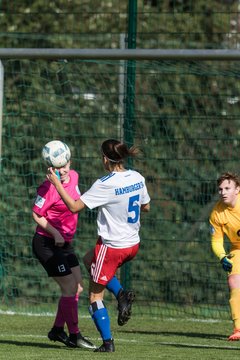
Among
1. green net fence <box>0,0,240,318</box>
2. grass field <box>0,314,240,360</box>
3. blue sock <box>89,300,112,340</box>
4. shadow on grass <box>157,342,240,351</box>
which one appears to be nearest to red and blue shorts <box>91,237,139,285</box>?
blue sock <box>89,300,112,340</box>

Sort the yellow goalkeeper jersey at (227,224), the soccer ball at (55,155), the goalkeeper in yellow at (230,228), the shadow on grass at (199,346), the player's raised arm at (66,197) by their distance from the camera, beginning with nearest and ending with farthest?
A: the player's raised arm at (66,197) < the soccer ball at (55,155) < the shadow on grass at (199,346) < the goalkeeper in yellow at (230,228) < the yellow goalkeeper jersey at (227,224)

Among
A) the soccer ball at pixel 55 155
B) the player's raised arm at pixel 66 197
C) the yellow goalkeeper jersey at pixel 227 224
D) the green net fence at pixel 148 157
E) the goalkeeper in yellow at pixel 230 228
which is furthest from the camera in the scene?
the green net fence at pixel 148 157

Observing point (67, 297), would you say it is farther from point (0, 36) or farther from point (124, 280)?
point (0, 36)

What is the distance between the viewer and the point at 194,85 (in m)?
12.0

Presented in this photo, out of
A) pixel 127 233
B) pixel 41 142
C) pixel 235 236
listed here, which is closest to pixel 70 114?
pixel 41 142

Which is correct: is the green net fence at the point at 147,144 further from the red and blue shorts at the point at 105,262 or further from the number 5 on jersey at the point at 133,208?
the red and blue shorts at the point at 105,262

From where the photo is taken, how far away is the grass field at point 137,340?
844cm

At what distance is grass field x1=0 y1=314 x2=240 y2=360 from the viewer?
844 centimetres

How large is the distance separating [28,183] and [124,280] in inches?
62.0

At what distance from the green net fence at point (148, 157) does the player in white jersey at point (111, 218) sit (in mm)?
3281

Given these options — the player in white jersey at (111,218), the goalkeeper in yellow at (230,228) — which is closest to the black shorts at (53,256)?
the player in white jersey at (111,218)

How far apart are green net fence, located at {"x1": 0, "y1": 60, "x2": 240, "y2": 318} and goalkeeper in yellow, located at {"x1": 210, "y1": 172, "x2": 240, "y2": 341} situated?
1.93 m

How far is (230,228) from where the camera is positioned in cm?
981

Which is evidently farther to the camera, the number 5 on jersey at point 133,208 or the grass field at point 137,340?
the number 5 on jersey at point 133,208
